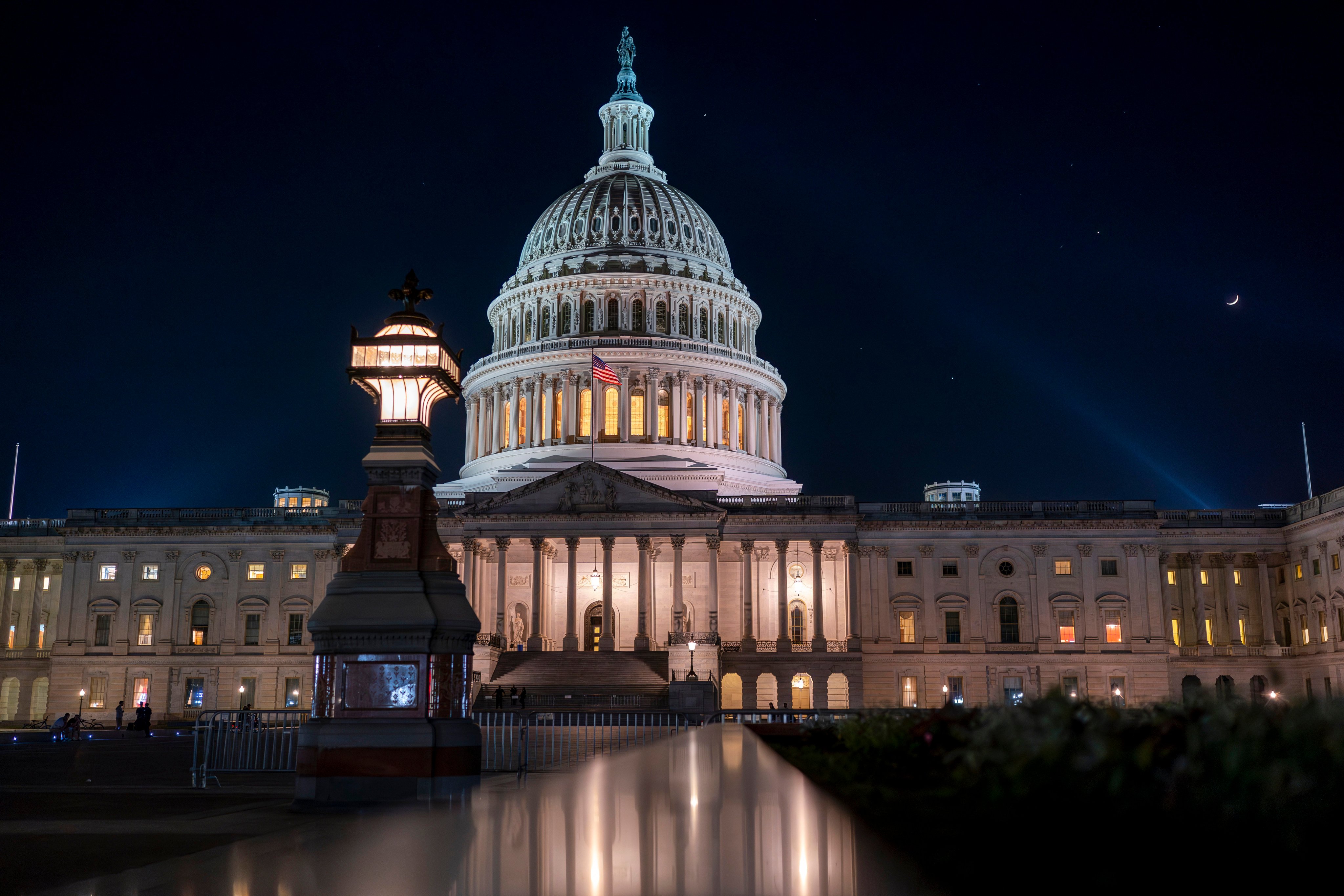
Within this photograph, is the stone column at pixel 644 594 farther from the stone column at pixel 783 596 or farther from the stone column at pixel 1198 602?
the stone column at pixel 1198 602

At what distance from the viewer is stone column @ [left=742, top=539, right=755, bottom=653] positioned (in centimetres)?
7538

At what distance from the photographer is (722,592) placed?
263 ft

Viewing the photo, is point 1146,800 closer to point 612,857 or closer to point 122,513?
point 612,857

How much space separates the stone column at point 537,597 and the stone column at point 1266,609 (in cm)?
4933

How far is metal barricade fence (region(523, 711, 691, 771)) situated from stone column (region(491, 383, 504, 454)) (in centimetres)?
4356

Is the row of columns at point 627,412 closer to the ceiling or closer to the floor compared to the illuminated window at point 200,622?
closer to the ceiling

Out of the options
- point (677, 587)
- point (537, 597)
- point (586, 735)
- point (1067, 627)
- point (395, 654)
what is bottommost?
point (586, 735)

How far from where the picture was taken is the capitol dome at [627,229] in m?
104

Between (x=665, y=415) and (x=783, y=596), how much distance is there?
24.1m

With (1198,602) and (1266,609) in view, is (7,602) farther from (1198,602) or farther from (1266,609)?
(1266,609)

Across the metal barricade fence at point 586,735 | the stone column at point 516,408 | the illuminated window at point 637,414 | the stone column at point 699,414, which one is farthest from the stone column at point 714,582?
the stone column at point 516,408

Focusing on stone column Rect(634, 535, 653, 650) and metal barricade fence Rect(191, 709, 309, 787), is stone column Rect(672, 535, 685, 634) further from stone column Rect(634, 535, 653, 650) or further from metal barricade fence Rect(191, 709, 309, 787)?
metal barricade fence Rect(191, 709, 309, 787)

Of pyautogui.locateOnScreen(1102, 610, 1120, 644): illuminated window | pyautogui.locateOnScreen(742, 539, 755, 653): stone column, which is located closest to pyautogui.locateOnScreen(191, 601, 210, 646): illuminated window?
pyautogui.locateOnScreen(742, 539, 755, 653): stone column

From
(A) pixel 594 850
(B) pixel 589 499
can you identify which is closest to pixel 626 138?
(B) pixel 589 499
